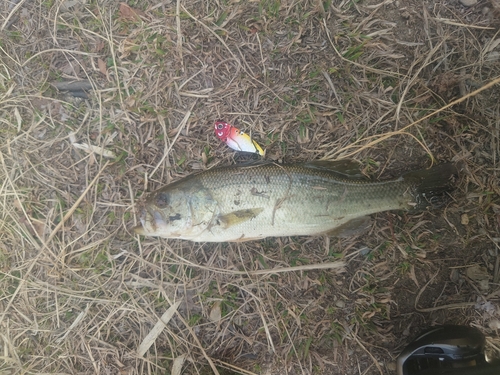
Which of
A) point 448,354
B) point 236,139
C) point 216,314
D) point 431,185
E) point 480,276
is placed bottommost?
point 448,354

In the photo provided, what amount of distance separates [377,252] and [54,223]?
289cm

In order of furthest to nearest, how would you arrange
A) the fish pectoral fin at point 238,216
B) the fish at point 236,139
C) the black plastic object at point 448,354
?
the fish at point 236,139, the black plastic object at point 448,354, the fish pectoral fin at point 238,216

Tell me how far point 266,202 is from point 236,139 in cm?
65

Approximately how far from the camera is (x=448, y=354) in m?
2.82

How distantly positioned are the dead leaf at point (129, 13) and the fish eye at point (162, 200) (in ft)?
5.40

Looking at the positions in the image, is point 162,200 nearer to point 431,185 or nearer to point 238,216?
point 238,216

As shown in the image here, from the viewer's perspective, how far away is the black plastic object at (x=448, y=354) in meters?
2.79

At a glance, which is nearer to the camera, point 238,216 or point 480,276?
point 238,216

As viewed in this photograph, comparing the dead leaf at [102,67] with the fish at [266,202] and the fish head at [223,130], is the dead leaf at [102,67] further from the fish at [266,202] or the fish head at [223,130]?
the fish at [266,202]

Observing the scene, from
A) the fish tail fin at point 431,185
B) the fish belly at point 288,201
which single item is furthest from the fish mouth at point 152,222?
the fish tail fin at point 431,185

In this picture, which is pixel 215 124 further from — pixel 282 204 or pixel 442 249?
pixel 442 249

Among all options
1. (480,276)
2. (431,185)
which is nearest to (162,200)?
(431,185)

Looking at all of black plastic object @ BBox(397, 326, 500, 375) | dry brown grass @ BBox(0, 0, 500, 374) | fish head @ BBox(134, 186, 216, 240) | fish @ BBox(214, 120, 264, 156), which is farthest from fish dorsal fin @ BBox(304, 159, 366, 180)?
black plastic object @ BBox(397, 326, 500, 375)

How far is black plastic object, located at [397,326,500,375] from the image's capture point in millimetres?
2787
